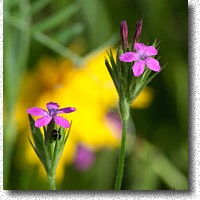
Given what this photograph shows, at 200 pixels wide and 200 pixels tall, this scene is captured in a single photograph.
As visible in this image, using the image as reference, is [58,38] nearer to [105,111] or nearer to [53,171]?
[105,111]

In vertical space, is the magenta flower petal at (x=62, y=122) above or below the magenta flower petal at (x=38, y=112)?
below

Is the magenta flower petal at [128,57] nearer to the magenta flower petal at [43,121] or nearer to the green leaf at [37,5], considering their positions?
the magenta flower petal at [43,121]

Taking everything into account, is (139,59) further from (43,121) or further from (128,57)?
(43,121)

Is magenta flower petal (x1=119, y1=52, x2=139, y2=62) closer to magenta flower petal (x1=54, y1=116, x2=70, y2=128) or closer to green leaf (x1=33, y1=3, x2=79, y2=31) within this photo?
magenta flower petal (x1=54, y1=116, x2=70, y2=128)

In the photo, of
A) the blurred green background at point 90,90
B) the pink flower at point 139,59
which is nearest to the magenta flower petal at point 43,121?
the pink flower at point 139,59

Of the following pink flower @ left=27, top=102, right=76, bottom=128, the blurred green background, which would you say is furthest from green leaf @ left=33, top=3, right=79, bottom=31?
pink flower @ left=27, top=102, right=76, bottom=128

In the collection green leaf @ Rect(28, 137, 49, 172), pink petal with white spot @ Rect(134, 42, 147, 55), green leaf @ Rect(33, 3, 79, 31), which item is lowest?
green leaf @ Rect(28, 137, 49, 172)

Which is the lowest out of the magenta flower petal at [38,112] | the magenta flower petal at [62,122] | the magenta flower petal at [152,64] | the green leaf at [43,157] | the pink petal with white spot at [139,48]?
the green leaf at [43,157]
